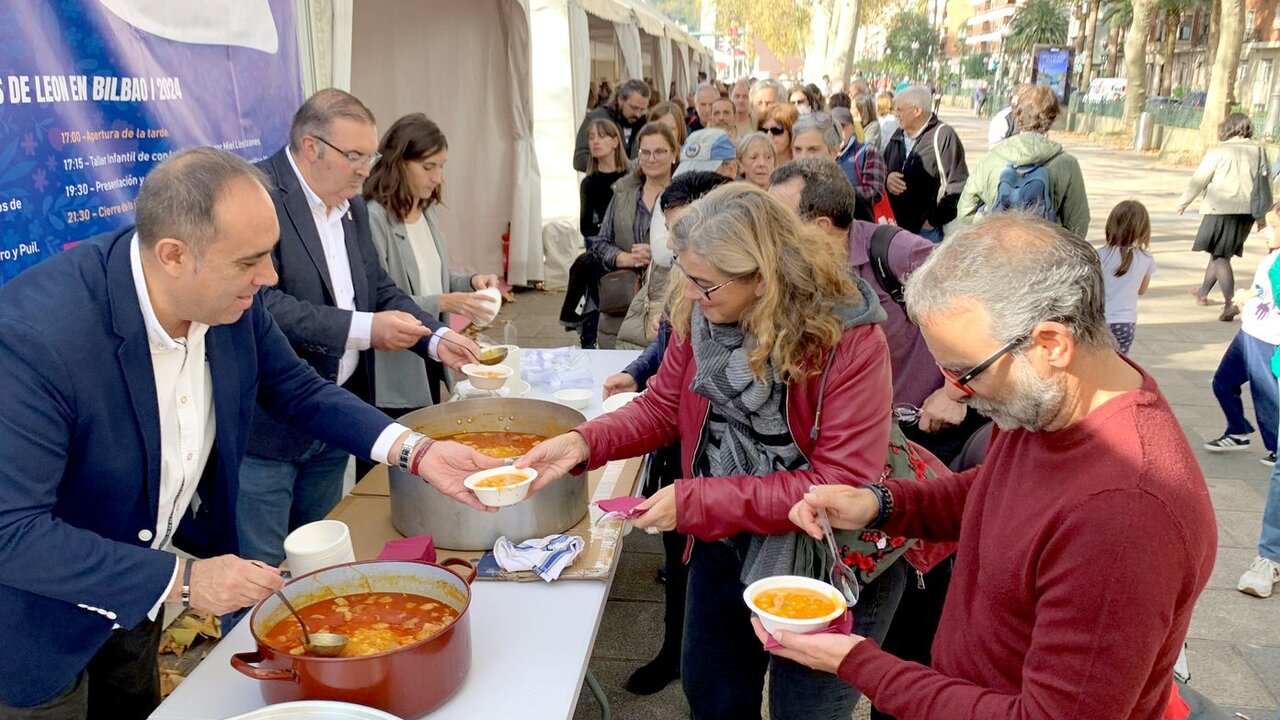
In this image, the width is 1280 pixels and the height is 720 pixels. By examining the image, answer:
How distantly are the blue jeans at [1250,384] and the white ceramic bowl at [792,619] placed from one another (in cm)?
387

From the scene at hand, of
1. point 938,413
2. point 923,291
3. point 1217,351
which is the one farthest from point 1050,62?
point 923,291

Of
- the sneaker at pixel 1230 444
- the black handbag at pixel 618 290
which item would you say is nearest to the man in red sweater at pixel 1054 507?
the black handbag at pixel 618 290

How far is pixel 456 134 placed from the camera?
823 cm

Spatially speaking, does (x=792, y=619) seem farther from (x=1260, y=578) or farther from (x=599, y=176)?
(x=599, y=176)

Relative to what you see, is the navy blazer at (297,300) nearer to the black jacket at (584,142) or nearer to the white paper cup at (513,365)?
the white paper cup at (513,365)

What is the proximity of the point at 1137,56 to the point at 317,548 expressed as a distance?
3031 cm

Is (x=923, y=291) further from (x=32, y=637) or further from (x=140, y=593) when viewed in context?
(x=32, y=637)

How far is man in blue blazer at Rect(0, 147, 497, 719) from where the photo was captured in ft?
5.16

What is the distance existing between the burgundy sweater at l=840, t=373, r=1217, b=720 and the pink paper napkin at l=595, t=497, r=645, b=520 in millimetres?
693

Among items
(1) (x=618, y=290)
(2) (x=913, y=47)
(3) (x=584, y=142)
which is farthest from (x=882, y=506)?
(2) (x=913, y=47)

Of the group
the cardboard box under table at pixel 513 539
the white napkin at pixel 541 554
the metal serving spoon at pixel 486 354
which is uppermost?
the metal serving spoon at pixel 486 354

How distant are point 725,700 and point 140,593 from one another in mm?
1361

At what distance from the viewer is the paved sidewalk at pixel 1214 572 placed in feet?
10.6

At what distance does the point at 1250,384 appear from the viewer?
466 centimetres
